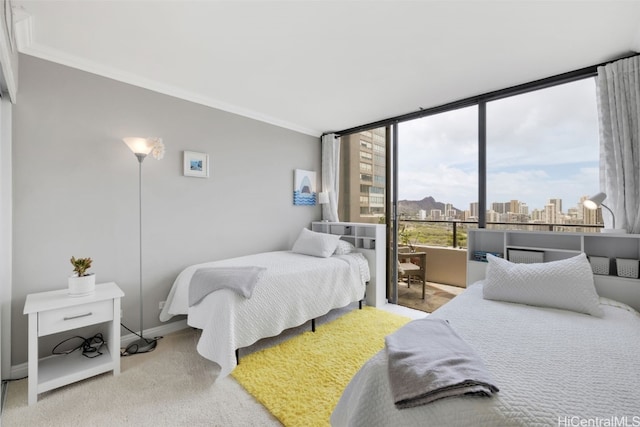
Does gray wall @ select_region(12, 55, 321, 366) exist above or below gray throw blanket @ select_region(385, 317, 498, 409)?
above

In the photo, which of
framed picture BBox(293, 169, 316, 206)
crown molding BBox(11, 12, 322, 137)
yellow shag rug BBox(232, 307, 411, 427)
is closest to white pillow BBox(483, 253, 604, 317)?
yellow shag rug BBox(232, 307, 411, 427)

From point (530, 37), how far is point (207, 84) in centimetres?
286

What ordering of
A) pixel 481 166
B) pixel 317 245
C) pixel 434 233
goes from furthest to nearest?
pixel 434 233 < pixel 317 245 < pixel 481 166

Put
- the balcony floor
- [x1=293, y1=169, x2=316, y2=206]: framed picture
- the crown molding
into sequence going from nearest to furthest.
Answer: the crown molding
the balcony floor
[x1=293, y1=169, x2=316, y2=206]: framed picture

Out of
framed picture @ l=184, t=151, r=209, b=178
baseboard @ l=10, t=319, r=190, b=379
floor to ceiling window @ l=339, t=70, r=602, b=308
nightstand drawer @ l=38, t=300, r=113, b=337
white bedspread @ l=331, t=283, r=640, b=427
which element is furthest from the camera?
framed picture @ l=184, t=151, r=209, b=178

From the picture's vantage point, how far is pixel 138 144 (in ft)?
8.38

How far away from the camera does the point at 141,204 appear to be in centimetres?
279

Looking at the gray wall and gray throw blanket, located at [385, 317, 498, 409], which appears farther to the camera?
the gray wall

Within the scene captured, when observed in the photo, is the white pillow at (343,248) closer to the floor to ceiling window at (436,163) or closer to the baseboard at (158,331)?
the floor to ceiling window at (436,163)

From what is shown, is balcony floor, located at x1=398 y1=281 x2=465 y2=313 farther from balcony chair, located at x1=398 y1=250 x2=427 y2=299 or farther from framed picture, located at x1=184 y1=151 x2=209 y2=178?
framed picture, located at x1=184 y1=151 x2=209 y2=178

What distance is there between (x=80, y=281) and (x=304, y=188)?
2.89 meters

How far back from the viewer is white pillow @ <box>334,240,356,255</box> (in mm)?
3697

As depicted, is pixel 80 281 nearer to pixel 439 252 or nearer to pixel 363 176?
pixel 363 176

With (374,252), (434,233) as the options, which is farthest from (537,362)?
(434,233)
